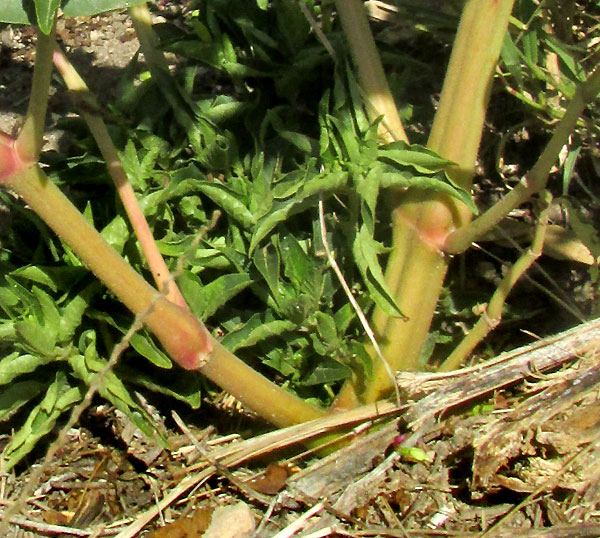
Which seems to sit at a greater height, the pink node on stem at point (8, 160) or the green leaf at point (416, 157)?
the pink node on stem at point (8, 160)

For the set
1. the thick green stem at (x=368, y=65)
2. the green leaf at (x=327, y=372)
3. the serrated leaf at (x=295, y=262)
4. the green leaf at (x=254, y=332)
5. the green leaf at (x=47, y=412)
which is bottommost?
the green leaf at (x=327, y=372)

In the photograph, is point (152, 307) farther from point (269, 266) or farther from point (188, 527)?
point (188, 527)

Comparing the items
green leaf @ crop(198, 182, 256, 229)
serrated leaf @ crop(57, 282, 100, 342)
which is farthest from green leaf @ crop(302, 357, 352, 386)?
serrated leaf @ crop(57, 282, 100, 342)

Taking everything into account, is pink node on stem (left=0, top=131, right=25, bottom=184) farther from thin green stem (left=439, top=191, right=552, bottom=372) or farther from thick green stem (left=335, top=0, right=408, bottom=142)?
thin green stem (left=439, top=191, right=552, bottom=372)

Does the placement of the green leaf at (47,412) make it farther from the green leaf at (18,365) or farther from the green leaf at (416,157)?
the green leaf at (416,157)

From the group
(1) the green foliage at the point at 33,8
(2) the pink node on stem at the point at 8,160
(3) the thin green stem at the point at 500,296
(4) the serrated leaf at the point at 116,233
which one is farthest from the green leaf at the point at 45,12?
(3) the thin green stem at the point at 500,296

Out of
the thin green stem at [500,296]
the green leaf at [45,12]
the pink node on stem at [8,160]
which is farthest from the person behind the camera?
the thin green stem at [500,296]
